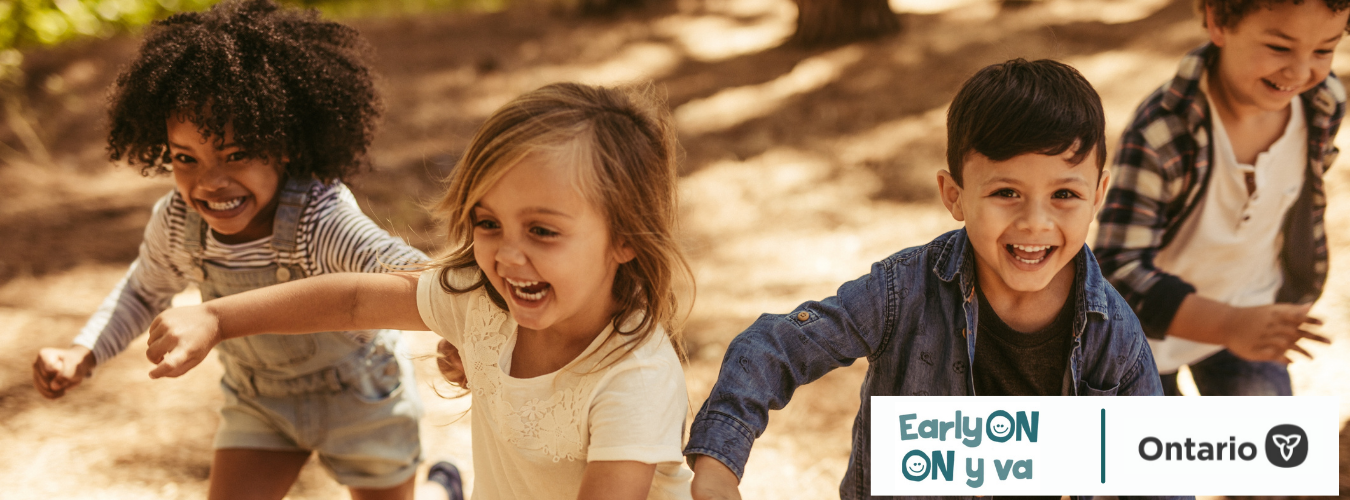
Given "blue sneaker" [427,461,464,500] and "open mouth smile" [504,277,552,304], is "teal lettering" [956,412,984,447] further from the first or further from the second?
"blue sneaker" [427,461,464,500]

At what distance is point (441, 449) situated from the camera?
10.6 ft

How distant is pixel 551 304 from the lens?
1.69 m

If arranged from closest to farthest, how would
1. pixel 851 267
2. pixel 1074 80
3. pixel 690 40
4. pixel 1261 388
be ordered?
pixel 1074 80
pixel 1261 388
pixel 851 267
pixel 690 40

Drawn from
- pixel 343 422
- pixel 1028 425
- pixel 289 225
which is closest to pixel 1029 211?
pixel 1028 425

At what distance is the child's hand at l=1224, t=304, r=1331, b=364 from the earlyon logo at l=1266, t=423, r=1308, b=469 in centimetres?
17

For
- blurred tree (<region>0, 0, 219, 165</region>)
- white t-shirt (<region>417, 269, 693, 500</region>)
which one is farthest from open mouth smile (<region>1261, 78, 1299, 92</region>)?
blurred tree (<region>0, 0, 219, 165</region>)

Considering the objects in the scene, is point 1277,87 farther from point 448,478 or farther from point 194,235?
point 194,235

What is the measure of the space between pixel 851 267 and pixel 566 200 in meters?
2.86

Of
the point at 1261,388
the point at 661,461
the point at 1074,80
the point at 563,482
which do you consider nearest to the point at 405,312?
the point at 563,482

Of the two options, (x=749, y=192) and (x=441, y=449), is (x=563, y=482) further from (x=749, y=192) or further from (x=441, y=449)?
(x=749, y=192)

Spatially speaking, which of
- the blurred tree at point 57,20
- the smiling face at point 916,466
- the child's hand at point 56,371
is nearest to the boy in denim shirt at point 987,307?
the smiling face at point 916,466

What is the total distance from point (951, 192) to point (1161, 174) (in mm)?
839

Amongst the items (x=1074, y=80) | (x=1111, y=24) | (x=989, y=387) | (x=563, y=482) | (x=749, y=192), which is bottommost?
(x=563, y=482)

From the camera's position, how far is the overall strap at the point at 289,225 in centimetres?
230
